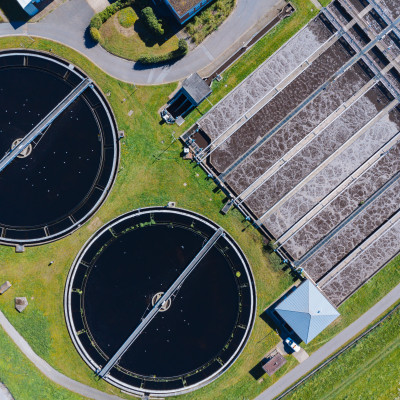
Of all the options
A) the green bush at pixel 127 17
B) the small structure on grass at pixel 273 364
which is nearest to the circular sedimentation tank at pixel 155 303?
the small structure on grass at pixel 273 364

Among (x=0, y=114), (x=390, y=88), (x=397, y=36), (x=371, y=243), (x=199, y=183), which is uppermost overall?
(x=0, y=114)

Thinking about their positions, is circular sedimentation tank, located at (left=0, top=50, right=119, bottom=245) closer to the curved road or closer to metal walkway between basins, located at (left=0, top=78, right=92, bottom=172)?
metal walkway between basins, located at (left=0, top=78, right=92, bottom=172)

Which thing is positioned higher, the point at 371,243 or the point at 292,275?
the point at 292,275

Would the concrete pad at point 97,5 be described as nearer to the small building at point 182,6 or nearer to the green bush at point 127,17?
the green bush at point 127,17

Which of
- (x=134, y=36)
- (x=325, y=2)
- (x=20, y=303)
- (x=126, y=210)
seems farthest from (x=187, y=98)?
(x=20, y=303)

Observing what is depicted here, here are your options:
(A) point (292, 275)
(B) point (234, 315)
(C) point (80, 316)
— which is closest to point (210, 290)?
(B) point (234, 315)

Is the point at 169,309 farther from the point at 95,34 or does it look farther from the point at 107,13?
the point at 107,13

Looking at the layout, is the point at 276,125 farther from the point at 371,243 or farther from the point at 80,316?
the point at 80,316
